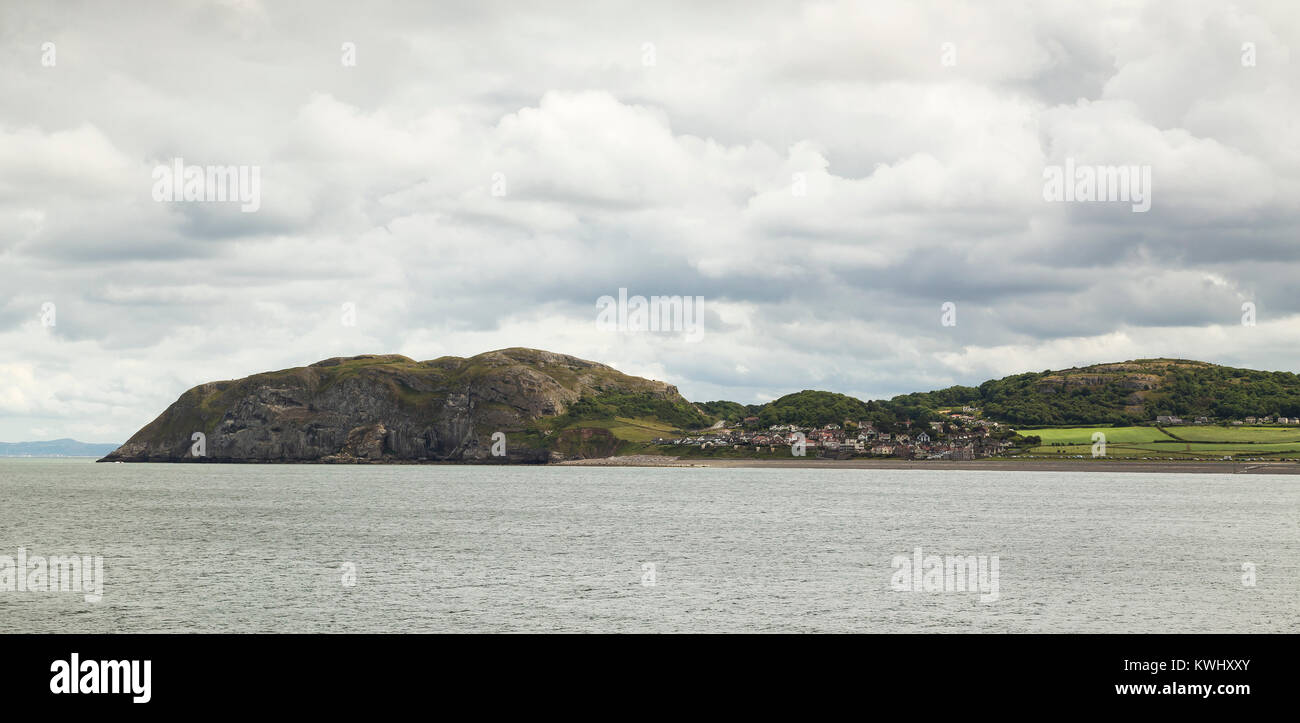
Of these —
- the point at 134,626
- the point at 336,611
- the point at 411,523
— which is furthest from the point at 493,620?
the point at 411,523

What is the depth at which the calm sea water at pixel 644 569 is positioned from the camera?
163 ft

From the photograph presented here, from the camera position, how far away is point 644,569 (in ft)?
223

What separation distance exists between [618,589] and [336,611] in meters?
16.6

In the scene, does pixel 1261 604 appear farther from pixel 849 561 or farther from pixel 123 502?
pixel 123 502

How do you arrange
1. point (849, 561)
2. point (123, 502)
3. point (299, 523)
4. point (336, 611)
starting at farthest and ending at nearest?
point (123, 502) < point (299, 523) < point (849, 561) < point (336, 611)

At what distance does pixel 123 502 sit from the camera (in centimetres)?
15238

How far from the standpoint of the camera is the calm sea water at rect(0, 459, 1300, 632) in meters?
49.8

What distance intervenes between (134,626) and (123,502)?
396 ft

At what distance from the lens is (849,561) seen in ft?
245
